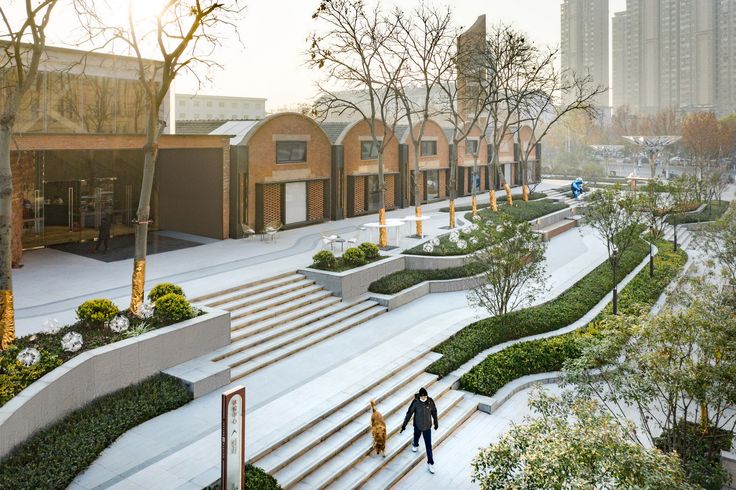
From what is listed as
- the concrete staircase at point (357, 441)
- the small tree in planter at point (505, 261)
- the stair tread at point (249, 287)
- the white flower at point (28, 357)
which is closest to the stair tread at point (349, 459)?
the concrete staircase at point (357, 441)

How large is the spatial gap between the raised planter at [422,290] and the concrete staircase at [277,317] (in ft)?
1.09

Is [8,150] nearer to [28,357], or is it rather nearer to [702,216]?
[28,357]

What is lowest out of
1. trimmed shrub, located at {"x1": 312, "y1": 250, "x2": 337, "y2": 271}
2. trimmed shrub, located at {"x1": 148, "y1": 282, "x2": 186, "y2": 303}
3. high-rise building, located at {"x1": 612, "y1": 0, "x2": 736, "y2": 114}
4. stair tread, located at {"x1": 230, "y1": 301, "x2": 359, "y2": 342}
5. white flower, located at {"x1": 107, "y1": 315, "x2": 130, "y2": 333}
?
stair tread, located at {"x1": 230, "y1": 301, "x2": 359, "y2": 342}

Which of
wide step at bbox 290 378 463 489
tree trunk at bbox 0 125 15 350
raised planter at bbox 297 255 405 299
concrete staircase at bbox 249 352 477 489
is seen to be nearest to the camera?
wide step at bbox 290 378 463 489

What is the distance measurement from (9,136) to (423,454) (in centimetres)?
1052

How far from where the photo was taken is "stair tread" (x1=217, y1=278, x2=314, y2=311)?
54.7 feet

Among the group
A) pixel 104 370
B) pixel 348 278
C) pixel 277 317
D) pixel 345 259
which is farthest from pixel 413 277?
pixel 104 370

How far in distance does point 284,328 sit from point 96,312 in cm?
510

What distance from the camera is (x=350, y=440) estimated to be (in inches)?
443

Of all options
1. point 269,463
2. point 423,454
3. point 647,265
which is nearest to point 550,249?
point 647,265

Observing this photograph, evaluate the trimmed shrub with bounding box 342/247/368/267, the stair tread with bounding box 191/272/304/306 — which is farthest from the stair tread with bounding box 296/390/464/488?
the trimmed shrub with bounding box 342/247/368/267

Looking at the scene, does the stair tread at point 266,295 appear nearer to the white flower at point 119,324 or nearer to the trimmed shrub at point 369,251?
the trimmed shrub at point 369,251

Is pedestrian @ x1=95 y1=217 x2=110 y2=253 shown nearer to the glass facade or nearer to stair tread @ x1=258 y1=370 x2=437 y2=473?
the glass facade

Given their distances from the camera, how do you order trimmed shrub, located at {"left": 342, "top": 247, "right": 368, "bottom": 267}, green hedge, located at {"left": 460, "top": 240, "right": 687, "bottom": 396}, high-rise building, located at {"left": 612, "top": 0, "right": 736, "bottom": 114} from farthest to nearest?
high-rise building, located at {"left": 612, "top": 0, "right": 736, "bottom": 114} → trimmed shrub, located at {"left": 342, "top": 247, "right": 368, "bottom": 267} → green hedge, located at {"left": 460, "top": 240, "right": 687, "bottom": 396}
